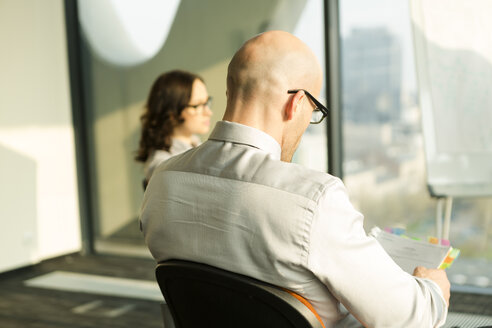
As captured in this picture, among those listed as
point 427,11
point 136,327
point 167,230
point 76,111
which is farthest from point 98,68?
point 167,230

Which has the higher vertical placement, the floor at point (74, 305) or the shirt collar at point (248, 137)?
the shirt collar at point (248, 137)

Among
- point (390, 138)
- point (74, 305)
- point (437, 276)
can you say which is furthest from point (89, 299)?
point (437, 276)

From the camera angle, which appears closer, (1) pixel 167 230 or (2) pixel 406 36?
(1) pixel 167 230

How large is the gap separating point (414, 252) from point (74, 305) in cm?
292

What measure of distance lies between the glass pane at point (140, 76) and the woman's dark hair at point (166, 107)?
1428 mm

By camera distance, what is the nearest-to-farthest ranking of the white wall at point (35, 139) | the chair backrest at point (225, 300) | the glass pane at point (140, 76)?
the chair backrest at point (225, 300), the glass pane at point (140, 76), the white wall at point (35, 139)

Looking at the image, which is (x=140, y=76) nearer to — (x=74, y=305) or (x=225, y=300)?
(x=74, y=305)

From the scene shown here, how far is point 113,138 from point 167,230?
3826mm

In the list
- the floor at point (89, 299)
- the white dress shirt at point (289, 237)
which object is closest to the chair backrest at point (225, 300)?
the white dress shirt at point (289, 237)

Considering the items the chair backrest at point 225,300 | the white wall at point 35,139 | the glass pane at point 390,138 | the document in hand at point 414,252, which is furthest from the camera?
the white wall at point 35,139

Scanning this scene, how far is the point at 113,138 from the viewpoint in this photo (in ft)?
15.7

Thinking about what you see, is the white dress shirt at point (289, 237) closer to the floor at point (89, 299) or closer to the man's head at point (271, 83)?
the man's head at point (271, 83)

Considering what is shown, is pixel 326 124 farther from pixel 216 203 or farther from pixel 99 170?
pixel 216 203

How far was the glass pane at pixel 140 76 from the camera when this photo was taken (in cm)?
388
